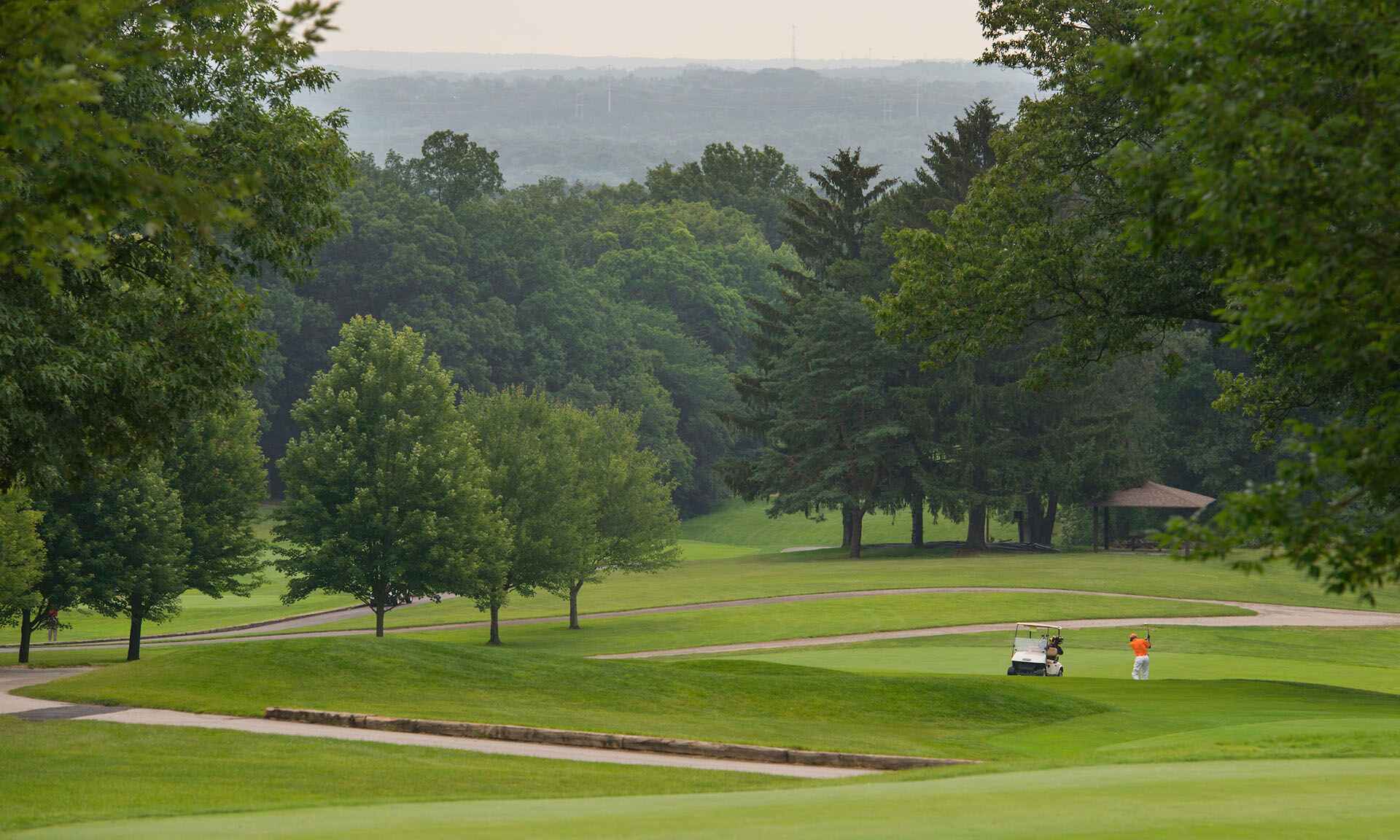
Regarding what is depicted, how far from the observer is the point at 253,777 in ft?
53.2

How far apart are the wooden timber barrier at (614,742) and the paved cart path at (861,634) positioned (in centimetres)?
1832

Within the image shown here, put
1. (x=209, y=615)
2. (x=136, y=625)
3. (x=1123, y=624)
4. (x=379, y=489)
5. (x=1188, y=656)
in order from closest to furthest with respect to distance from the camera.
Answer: (x=1188, y=656)
(x=136, y=625)
(x=379, y=489)
(x=1123, y=624)
(x=209, y=615)

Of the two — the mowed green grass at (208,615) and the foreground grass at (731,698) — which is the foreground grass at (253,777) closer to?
the foreground grass at (731,698)

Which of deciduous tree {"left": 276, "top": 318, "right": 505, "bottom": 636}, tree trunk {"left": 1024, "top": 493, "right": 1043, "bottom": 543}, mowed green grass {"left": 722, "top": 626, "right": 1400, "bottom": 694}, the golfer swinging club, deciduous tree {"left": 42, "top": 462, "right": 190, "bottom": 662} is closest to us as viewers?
the golfer swinging club

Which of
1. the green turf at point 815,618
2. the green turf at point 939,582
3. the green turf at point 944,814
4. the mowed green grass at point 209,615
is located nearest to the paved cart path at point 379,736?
the green turf at point 944,814

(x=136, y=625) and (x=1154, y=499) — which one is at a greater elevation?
(x=1154, y=499)

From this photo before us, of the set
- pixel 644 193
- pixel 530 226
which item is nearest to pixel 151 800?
pixel 530 226

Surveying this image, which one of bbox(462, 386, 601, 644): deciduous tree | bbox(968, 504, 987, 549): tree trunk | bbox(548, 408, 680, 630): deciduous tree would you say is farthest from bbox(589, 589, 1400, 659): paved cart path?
bbox(968, 504, 987, 549): tree trunk

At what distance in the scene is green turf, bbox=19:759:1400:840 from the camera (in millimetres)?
10742

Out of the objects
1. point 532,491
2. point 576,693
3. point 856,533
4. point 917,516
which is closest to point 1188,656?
point 576,693

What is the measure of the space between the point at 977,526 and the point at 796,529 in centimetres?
2778

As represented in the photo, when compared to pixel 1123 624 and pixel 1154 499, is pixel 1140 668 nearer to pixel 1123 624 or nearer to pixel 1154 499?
pixel 1123 624

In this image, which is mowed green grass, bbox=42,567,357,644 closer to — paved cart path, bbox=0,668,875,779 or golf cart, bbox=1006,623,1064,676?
paved cart path, bbox=0,668,875,779

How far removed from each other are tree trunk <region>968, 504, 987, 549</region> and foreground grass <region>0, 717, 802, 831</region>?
184ft
